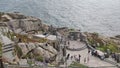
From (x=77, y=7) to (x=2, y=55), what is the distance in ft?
299

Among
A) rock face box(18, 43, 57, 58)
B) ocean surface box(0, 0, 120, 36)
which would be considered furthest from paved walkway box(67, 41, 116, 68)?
ocean surface box(0, 0, 120, 36)

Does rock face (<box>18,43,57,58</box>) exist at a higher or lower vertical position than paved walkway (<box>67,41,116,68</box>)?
higher

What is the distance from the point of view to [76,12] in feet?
390

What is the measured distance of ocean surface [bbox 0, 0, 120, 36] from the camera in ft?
343

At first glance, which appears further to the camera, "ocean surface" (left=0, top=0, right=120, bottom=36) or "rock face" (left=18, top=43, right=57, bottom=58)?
"ocean surface" (left=0, top=0, right=120, bottom=36)

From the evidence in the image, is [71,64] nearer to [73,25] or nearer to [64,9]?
[73,25]

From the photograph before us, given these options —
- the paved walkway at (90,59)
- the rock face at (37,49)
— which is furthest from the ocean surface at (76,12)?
the rock face at (37,49)

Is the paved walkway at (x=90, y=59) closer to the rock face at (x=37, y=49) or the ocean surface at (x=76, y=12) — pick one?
the rock face at (x=37, y=49)

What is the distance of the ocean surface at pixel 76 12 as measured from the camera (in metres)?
105

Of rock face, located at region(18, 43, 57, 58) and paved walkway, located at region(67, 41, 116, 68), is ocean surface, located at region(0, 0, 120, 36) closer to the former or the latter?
paved walkway, located at region(67, 41, 116, 68)

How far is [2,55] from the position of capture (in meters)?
36.4

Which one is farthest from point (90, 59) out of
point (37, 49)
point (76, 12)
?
point (76, 12)

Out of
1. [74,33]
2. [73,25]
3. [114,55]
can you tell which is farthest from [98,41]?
[73,25]

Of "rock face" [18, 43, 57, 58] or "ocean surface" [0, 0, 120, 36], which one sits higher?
"rock face" [18, 43, 57, 58]
